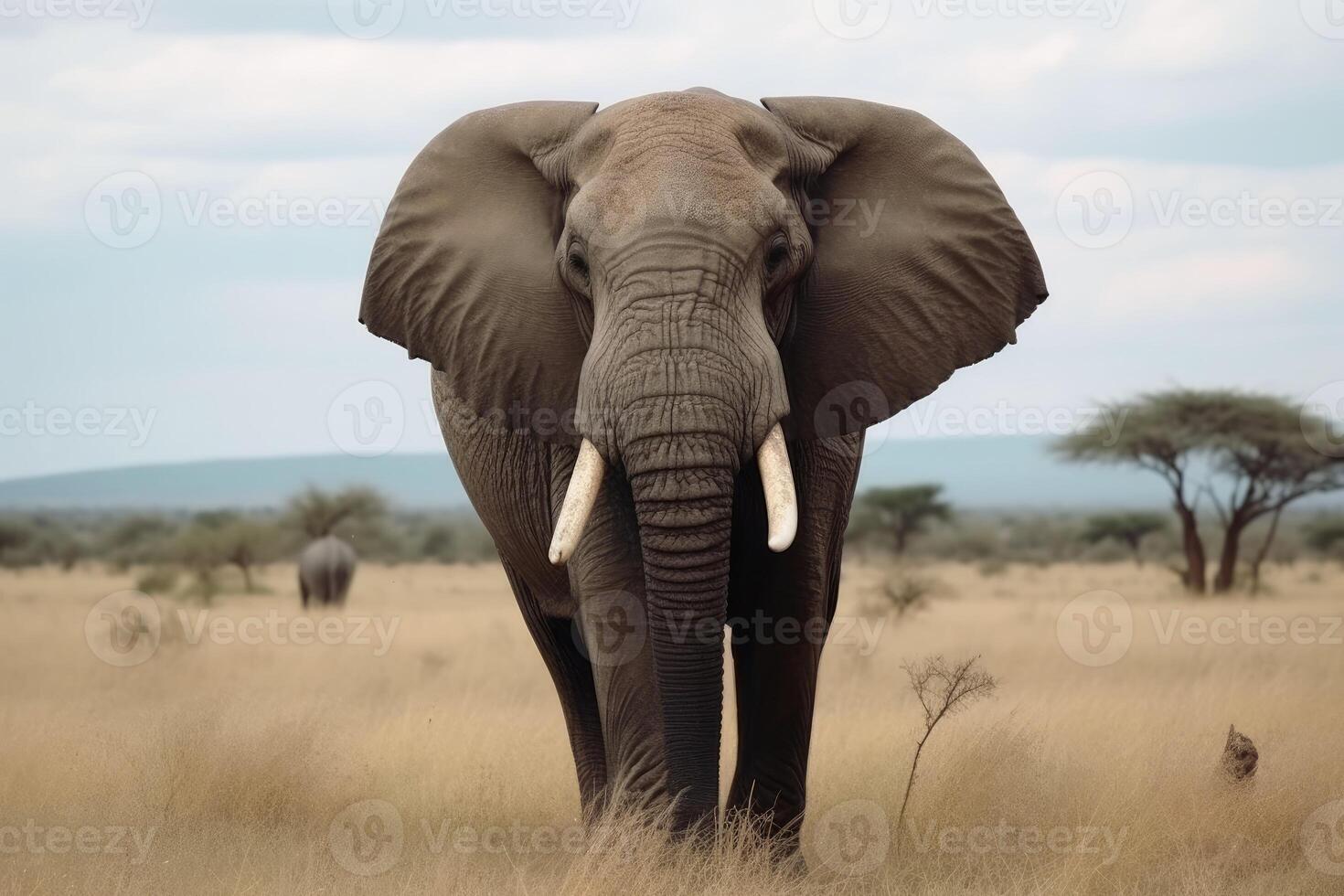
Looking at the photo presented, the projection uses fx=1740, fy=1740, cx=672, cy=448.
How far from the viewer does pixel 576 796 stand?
388 inches

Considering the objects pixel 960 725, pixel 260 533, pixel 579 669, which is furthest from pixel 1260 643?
pixel 260 533

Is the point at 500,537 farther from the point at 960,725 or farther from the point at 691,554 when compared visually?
the point at 960,725

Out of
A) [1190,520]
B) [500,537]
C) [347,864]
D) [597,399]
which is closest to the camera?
[597,399]

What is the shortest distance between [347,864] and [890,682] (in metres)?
9.18

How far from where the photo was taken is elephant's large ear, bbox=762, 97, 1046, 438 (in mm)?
6918

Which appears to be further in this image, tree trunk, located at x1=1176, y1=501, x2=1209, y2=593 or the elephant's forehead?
tree trunk, located at x1=1176, y1=501, x2=1209, y2=593

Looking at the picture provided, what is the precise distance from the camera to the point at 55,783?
8.95 meters
